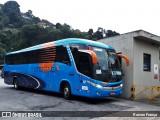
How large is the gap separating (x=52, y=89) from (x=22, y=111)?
4618mm

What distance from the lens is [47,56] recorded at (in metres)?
14.1

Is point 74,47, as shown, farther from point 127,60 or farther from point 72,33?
point 72,33

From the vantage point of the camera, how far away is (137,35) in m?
13.5

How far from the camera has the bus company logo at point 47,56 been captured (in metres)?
13.5

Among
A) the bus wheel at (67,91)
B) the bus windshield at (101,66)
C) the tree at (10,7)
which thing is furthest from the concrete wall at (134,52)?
the tree at (10,7)

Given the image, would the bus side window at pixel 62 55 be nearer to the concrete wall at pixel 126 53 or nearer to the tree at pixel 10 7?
the concrete wall at pixel 126 53

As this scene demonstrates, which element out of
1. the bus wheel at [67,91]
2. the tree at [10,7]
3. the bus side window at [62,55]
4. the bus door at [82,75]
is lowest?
the bus wheel at [67,91]

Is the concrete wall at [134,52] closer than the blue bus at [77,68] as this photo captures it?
No

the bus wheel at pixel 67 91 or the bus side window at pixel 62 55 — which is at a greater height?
the bus side window at pixel 62 55

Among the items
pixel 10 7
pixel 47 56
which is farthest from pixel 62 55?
pixel 10 7

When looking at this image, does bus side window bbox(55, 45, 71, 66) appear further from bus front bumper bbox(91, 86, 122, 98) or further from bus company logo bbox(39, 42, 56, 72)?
bus front bumper bbox(91, 86, 122, 98)

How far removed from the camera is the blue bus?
1082 cm

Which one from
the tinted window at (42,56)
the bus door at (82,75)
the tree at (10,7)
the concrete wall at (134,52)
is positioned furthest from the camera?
the tree at (10,7)

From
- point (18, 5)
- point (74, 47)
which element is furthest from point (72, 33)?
point (18, 5)
